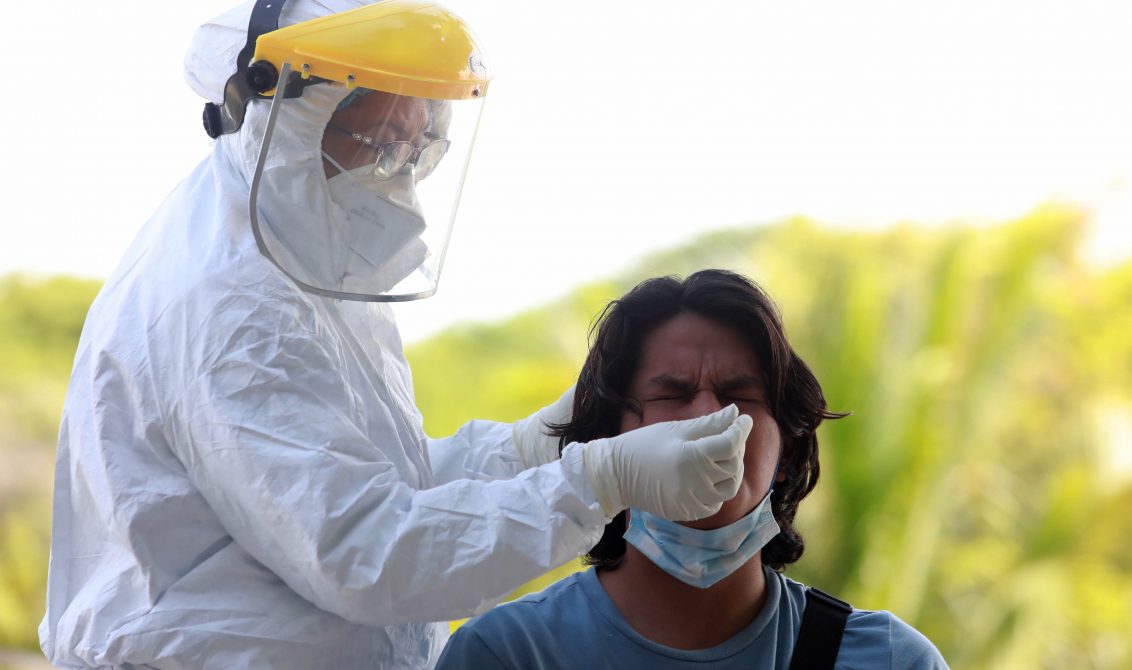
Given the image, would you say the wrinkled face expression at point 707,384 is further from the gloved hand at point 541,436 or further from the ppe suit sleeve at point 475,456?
→ the ppe suit sleeve at point 475,456

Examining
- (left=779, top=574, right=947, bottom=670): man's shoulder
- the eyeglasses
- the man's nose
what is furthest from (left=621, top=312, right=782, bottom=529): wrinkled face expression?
the eyeglasses

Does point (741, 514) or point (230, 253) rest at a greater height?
point (230, 253)

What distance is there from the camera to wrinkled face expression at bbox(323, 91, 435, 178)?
2.03 m

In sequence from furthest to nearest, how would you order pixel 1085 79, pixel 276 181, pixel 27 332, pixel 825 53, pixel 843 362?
pixel 825 53 → pixel 1085 79 → pixel 27 332 → pixel 843 362 → pixel 276 181

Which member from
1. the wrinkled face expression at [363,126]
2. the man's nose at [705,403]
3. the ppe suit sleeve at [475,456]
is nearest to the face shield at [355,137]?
the wrinkled face expression at [363,126]

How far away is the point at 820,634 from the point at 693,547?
0.28 meters

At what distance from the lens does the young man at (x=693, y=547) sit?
2086 mm

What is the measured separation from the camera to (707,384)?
7.14ft

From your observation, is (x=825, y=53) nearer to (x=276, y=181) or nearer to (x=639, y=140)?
(x=639, y=140)

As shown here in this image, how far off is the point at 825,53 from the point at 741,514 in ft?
39.1

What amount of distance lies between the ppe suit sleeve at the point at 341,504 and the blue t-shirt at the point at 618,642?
0.36m

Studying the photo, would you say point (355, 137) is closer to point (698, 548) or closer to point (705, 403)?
point (705, 403)

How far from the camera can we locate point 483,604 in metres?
1.76

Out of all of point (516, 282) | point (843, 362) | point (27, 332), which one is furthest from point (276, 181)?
point (516, 282)
